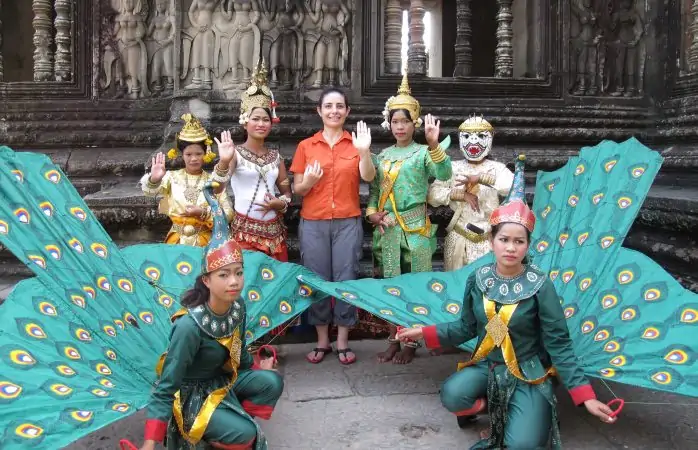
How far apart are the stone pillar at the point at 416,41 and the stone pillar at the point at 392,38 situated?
0.53m

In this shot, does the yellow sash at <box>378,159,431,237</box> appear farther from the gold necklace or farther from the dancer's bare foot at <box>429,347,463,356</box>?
the gold necklace

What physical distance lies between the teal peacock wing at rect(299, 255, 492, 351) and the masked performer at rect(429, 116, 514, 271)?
240 mm

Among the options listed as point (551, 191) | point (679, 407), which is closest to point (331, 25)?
point (551, 191)

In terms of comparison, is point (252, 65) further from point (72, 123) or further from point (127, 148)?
point (72, 123)

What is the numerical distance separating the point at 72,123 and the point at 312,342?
371 centimetres

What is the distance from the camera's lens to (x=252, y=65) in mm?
5383

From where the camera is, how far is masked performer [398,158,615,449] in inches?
104

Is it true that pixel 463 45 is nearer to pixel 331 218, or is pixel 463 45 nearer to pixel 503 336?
pixel 331 218

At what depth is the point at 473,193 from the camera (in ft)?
12.6

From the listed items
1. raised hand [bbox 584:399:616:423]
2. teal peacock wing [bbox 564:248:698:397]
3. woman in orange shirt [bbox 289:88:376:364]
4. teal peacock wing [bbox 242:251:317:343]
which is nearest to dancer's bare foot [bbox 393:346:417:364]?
woman in orange shirt [bbox 289:88:376:364]

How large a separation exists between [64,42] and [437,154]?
4.80 m

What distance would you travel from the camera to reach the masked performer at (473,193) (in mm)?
3803

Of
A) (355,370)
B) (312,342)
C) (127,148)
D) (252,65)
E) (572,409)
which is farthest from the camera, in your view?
(127,148)

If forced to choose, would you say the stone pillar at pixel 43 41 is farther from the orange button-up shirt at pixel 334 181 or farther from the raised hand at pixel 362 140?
the raised hand at pixel 362 140
